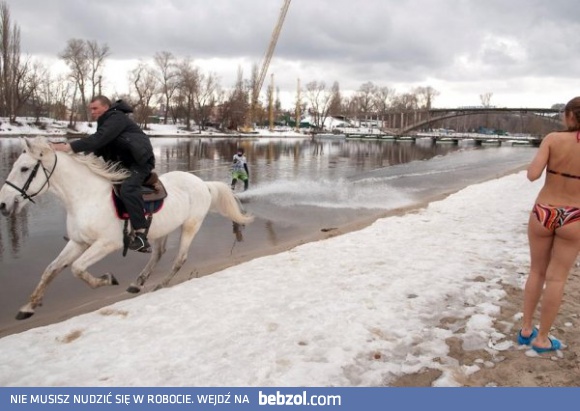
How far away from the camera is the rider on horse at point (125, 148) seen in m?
5.01

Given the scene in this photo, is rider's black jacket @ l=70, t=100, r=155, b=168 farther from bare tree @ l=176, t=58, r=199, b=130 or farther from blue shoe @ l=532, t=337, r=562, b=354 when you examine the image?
bare tree @ l=176, t=58, r=199, b=130

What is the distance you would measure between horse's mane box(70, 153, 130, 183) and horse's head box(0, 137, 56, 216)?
0.35 metres

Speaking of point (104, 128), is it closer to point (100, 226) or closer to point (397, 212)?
point (100, 226)

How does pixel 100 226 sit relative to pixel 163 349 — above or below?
above

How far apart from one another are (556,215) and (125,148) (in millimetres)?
4746

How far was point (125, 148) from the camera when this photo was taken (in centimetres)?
533

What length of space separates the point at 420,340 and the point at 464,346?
39 cm

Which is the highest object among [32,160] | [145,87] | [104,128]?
[145,87]

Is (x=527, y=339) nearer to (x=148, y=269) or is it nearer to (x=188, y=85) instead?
(x=148, y=269)

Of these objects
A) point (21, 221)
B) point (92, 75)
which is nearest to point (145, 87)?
point (92, 75)

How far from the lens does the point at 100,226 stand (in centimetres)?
492

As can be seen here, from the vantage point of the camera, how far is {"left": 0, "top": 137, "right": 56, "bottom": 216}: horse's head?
4.60m

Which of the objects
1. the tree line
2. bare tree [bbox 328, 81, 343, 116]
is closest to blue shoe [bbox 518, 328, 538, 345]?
the tree line

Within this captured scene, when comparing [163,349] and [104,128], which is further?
[104,128]
